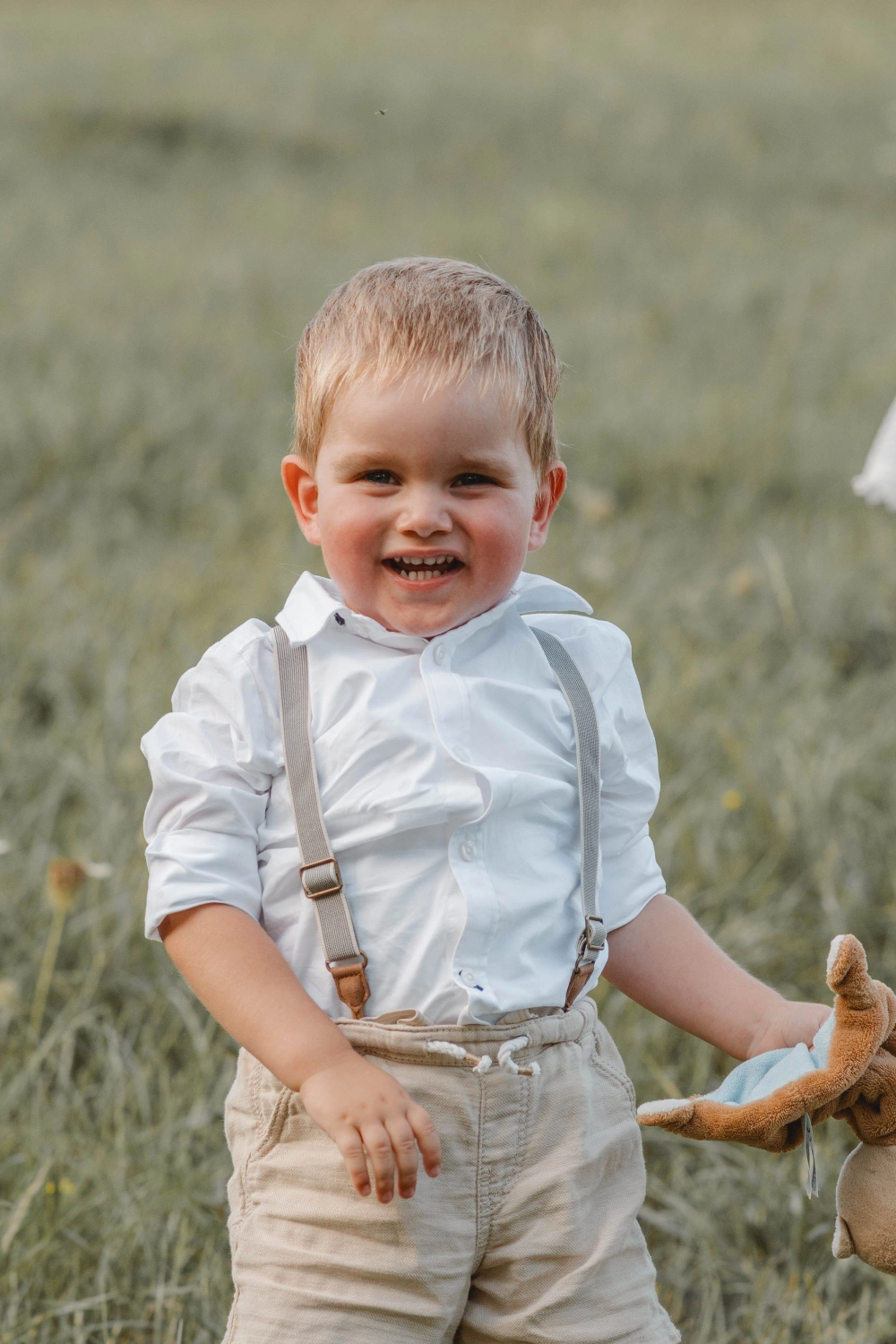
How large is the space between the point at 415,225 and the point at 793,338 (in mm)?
2589

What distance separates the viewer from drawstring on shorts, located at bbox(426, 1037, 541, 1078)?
1.37 m

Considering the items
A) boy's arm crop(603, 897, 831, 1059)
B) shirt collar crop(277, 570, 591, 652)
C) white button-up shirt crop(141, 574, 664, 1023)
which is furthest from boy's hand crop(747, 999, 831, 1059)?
shirt collar crop(277, 570, 591, 652)

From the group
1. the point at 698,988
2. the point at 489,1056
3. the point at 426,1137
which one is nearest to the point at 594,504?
the point at 698,988

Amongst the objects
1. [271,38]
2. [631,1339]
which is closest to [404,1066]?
[631,1339]

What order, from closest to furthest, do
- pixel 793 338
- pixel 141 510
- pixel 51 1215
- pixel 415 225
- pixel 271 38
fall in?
pixel 51 1215 → pixel 141 510 → pixel 793 338 → pixel 415 225 → pixel 271 38

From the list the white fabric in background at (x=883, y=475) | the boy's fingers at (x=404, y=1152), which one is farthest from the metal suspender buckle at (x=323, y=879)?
the white fabric in background at (x=883, y=475)

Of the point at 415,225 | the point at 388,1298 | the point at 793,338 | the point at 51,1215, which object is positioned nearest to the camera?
the point at 388,1298

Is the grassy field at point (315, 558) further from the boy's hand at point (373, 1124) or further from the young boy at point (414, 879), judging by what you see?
the boy's hand at point (373, 1124)

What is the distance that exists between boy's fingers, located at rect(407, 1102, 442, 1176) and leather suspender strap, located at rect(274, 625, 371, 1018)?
5.9 inches

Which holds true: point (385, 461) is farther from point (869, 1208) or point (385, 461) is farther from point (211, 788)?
point (869, 1208)

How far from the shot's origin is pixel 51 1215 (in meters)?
1.89

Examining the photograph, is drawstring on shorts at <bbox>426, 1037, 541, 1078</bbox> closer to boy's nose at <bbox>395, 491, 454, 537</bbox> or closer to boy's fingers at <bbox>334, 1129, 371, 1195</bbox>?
boy's fingers at <bbox>334, 1129, 371, 1195</bbox>

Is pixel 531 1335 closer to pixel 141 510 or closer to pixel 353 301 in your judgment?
pixel 353 301

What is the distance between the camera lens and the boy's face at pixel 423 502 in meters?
1.41
